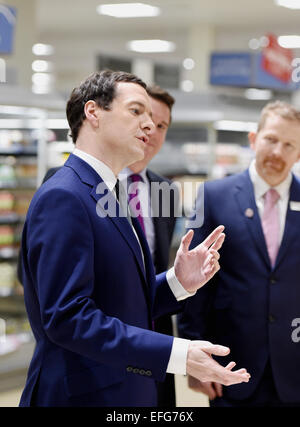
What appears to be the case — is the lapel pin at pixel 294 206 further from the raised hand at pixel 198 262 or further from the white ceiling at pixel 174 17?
the white ceiling at pixel 174 17

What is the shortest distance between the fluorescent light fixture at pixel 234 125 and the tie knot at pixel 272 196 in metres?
6.23

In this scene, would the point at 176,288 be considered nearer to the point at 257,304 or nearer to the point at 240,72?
the point at 257,304

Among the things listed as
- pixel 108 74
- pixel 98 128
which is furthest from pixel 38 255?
pixel 108 74

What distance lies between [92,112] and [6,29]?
497 centimetres

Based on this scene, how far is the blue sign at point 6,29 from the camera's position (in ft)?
20.6

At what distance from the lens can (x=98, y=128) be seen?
1844 millimetres

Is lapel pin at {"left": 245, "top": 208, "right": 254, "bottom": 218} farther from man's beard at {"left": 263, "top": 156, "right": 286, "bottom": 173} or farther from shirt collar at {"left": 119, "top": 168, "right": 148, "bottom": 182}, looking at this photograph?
shirt collar at {"left": 119, "top": 168, "right": 148, "bottom": 182}

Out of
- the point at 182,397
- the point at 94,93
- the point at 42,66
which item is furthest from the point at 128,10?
the point at 94,93

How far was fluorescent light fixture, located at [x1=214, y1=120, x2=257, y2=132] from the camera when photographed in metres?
9.07

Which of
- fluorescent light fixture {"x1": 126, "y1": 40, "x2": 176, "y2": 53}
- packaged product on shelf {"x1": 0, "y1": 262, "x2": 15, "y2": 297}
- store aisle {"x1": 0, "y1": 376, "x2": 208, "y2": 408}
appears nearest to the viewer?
store aisle {"x1": 0, "y1": 376, "x2": 208, "y2": 408}

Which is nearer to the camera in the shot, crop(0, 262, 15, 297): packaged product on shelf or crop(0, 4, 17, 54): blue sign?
crop(0, 4, 17, 54): blue sign

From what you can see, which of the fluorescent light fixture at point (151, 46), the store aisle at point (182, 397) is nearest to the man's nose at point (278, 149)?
the store aisle at point (182, 397)

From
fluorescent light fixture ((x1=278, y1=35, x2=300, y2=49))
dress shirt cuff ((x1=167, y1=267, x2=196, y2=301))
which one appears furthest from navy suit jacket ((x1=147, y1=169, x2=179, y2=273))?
fluorescent light fixture ((x1=278, y1=35, x2=300, y2=49))

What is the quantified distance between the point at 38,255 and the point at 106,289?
0.66ft
